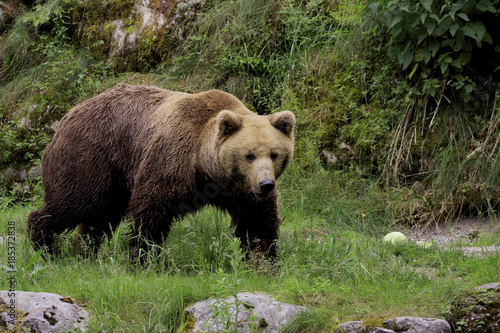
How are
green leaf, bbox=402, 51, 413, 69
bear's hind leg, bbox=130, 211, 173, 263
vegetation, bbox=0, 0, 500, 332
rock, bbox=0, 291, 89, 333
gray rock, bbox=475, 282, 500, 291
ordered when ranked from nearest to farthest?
rock, bbox=0, 291, 89, 333, gray rock, bbox=475, 282, 500, 291, vegetation, bbox=0, 0, 500, 332, bear's hind leg, bbox=130, 211, 173, 263, green leaf, bbox=402, 51, 413, 69

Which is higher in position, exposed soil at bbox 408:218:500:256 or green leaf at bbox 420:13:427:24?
green leaf at bbox 420:13:427:24

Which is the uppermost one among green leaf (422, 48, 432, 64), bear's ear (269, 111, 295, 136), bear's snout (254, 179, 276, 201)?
green leaf (422, 48, 432, 64)

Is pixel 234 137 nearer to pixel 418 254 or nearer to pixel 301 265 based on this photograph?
pixel 301 265

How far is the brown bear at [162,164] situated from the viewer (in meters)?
4.46

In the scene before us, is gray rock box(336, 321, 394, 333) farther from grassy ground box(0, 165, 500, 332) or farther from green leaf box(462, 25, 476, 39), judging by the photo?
green leaf box(462, 25, 476, 39)

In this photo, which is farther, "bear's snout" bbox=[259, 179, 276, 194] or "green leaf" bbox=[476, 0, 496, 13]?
"green leaf" bbox=[476, 0, 496, 13]

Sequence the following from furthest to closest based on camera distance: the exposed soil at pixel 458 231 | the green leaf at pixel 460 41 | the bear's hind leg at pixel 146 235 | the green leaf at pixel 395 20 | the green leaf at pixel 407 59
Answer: the green leaf at pixel 407 59, the green leaf at pixel 395 20, the green leaf at pixel 460 41, the exposed soil at pixel 458 231, the bear's hind leg at pixel 146 235

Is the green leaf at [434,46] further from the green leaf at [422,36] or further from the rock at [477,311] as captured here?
the rock at [477,311]

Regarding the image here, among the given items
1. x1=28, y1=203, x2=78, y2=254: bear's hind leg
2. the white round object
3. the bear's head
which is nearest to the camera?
the bear's head

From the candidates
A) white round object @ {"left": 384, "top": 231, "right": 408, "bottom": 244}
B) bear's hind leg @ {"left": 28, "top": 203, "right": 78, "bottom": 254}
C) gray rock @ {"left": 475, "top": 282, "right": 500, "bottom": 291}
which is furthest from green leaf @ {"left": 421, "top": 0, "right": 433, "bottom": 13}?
bear's hind leg @ {"left": 28, "top": 203, "right": 78, "bottom": 254}

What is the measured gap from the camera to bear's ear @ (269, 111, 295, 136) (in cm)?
450

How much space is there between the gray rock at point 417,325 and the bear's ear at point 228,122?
1946 millimetres

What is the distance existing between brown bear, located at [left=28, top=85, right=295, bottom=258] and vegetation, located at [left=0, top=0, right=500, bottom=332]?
29 cm

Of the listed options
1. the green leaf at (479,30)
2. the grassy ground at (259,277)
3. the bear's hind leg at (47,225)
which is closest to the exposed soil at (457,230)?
the grassy ground at (259,277)
